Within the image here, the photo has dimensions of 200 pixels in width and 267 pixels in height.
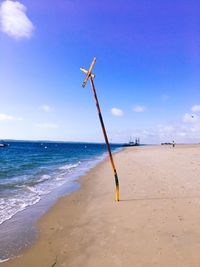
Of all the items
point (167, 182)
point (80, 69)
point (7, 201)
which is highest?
point (80, 69)

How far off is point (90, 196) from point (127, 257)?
26.2ft

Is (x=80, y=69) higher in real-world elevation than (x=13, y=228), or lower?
higher

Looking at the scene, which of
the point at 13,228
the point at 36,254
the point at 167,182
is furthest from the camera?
the point at 167,182

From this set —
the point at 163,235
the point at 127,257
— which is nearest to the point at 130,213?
the point at 163,235

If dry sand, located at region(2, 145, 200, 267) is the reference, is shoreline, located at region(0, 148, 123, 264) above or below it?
below

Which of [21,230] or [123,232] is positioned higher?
[123,232]

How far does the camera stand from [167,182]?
1593 cm

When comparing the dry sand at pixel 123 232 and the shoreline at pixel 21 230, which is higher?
the dry sand at pixel 123 232

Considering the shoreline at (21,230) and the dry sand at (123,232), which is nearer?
the dry sand at (123,232)

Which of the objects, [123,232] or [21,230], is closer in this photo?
[123,232]

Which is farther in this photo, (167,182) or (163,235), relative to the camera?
(167,182)

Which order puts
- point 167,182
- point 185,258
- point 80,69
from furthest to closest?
point 167,182 → point 80,69 → point 185,258

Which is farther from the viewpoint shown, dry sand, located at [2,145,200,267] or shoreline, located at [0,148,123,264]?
shoreline, located at [0,148,123,264]

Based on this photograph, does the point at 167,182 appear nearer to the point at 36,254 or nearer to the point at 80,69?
the point at 80,69
